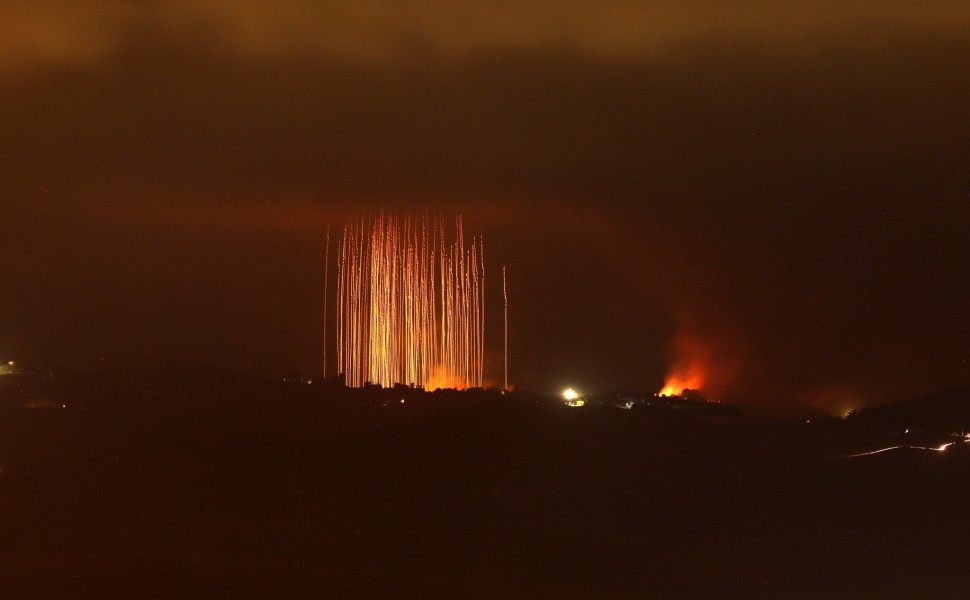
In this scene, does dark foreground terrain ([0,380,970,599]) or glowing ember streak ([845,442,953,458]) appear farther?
glowing ember streak ([845,442,953,458])

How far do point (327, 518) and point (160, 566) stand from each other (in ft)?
14.7

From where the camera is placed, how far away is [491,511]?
19.5 meters

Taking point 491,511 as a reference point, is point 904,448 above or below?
above

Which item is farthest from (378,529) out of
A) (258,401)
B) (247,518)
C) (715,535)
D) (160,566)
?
(258,401)

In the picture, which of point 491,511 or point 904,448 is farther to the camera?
point 904,448

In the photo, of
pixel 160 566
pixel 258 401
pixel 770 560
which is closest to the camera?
pixel 160 566

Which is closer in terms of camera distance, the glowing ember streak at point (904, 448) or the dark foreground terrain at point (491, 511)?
the dark foreground terrain at point (491, 511)

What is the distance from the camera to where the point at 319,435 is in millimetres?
29844

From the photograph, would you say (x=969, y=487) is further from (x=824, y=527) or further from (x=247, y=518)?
(x=247, y=518)

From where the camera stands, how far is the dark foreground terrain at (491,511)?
1515 cm

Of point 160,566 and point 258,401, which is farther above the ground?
point 258,401

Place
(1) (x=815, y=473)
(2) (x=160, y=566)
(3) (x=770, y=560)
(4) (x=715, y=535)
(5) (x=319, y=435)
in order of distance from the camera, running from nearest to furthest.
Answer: (2) (x=160, y=566), (3) (x=770, y=560), (4) (x=715, y=535), (1) (x=815, y=473), (5) (x=319, y=435)

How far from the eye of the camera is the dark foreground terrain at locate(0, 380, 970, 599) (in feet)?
49.7

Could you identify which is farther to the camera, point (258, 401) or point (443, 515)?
point (258, 401)
